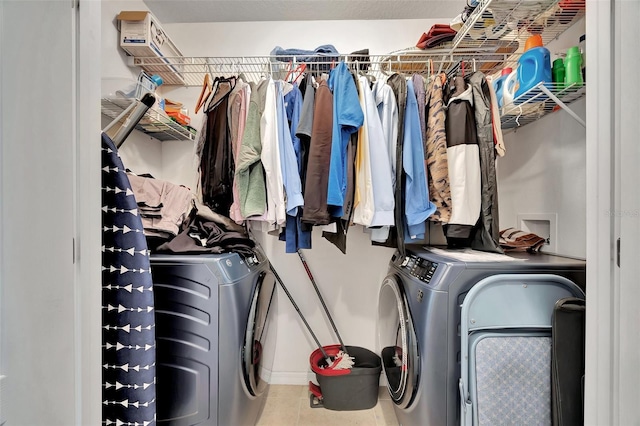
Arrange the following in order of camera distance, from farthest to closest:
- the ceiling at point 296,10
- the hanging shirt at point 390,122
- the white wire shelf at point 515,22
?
the ceiling at point 296,10
the hanging shirt at point 390,122
the white wire shelf at point 515,22

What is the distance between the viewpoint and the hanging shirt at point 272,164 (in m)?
1.29

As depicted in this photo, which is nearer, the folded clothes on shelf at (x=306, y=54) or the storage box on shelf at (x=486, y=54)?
the storage box on shelf at (x=486, y=54)

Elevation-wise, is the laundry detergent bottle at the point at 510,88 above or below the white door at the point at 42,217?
above

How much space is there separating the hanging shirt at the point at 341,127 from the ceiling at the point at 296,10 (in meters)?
0.76

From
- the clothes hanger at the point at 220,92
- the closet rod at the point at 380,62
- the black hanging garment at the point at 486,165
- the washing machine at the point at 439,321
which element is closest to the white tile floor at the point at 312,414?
the washing machine at the point at 439,321

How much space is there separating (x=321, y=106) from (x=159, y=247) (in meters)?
0.98

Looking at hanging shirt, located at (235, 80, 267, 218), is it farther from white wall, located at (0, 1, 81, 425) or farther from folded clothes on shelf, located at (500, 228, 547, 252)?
folded clothes on shelf, located at (500, 228, 547, 252)

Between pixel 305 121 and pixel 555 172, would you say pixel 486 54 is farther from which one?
pixel 305 121

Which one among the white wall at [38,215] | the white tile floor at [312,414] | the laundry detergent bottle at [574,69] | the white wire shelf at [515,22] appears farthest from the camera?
the white tile floor at [312,414]

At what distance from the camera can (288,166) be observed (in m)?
1.32


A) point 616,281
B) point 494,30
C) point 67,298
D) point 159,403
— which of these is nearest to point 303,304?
point 159,403

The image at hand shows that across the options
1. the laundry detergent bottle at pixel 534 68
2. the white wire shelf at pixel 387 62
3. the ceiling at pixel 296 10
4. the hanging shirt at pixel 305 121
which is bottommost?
the hanging shirt at pixel 305 121

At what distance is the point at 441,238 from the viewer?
1807mm

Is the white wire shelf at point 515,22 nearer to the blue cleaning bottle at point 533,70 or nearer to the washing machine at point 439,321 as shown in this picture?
the blue cleaning bottle at point 533,70
